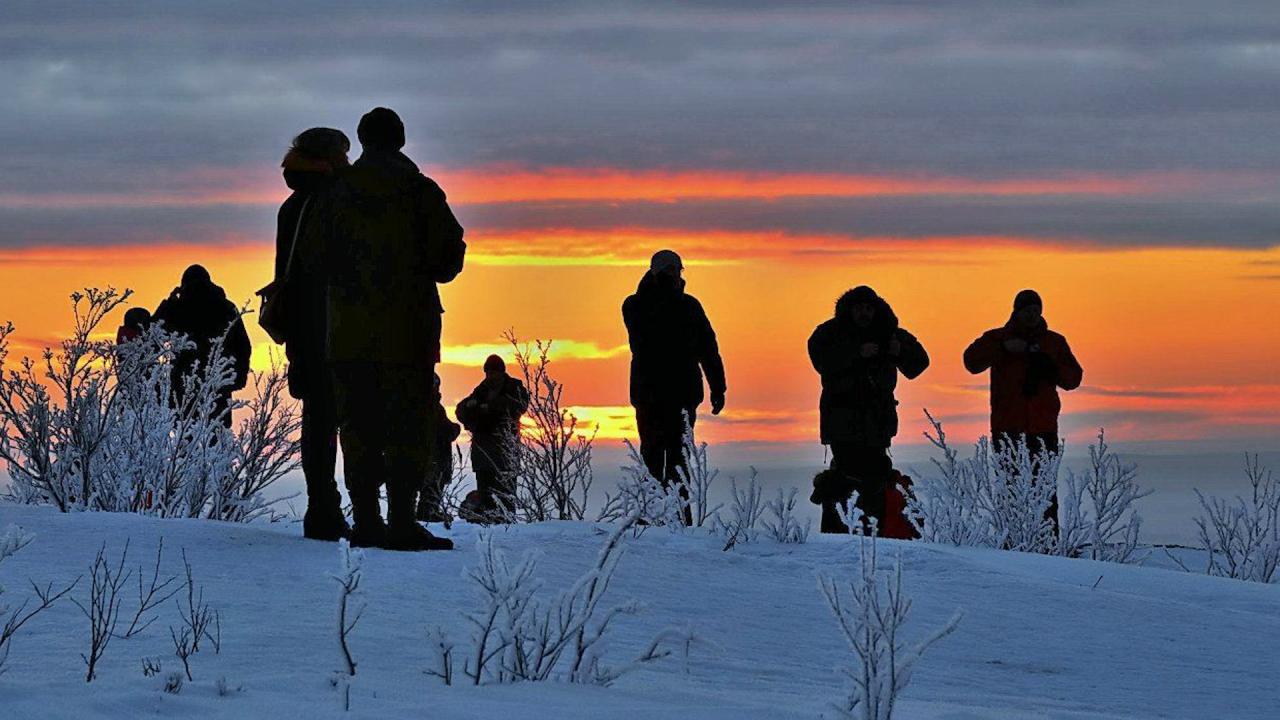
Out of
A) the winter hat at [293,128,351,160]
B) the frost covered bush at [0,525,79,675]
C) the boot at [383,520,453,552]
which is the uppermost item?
the winter hat at [293,128,351,160]

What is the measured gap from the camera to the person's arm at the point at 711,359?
1184 centimetres

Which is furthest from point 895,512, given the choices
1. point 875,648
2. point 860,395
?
point 875,648

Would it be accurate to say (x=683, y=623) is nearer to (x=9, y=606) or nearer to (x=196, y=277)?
(x=9, y=606)

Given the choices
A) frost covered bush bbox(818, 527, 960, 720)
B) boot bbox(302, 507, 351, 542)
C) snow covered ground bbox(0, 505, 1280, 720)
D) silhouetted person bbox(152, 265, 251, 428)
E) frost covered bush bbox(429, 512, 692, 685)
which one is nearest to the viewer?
frost covered bush bbox(818, 527, 960, 720)

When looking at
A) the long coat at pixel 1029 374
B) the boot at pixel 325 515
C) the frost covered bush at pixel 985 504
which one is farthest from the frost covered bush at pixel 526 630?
the long coat at pixel 1029 374

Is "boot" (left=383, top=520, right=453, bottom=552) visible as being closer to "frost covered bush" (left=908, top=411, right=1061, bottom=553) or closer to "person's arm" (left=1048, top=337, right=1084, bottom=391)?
"frost covered bush" (left=908, top=411, right=1061, bottom=553)

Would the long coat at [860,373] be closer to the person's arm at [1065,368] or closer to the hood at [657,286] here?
the hood at [657,286]

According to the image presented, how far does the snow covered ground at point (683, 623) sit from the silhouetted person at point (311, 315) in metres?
0.32

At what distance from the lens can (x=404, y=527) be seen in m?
8.05

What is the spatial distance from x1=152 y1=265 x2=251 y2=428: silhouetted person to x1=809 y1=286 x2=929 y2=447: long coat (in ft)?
15.3

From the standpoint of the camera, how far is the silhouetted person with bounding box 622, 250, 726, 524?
1170 centimetres

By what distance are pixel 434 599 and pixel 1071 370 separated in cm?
714

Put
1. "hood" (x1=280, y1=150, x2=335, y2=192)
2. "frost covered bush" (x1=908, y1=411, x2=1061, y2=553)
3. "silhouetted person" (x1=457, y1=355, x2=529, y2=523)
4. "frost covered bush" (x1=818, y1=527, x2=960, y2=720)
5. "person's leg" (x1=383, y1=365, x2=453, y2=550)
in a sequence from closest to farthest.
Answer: "frost covered bush" (x1=818, y1=527, x2=960, y2=720)
"person's leg" (x1=383, y1=365, x2=453, y2=550)
"hood" (x1=280, y1=150, x2=335, y2=192)
"frost covered bush" (x1=908, y1=411, x2=1061, y2=553)
"silhouetted person" (x1=457, y1=355, x2=529, y2=523)

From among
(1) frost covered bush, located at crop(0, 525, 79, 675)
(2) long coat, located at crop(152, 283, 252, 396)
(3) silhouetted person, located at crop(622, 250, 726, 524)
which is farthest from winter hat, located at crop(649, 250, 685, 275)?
(1) frost covered bush, located at crop(0, 525, 79, 675)
